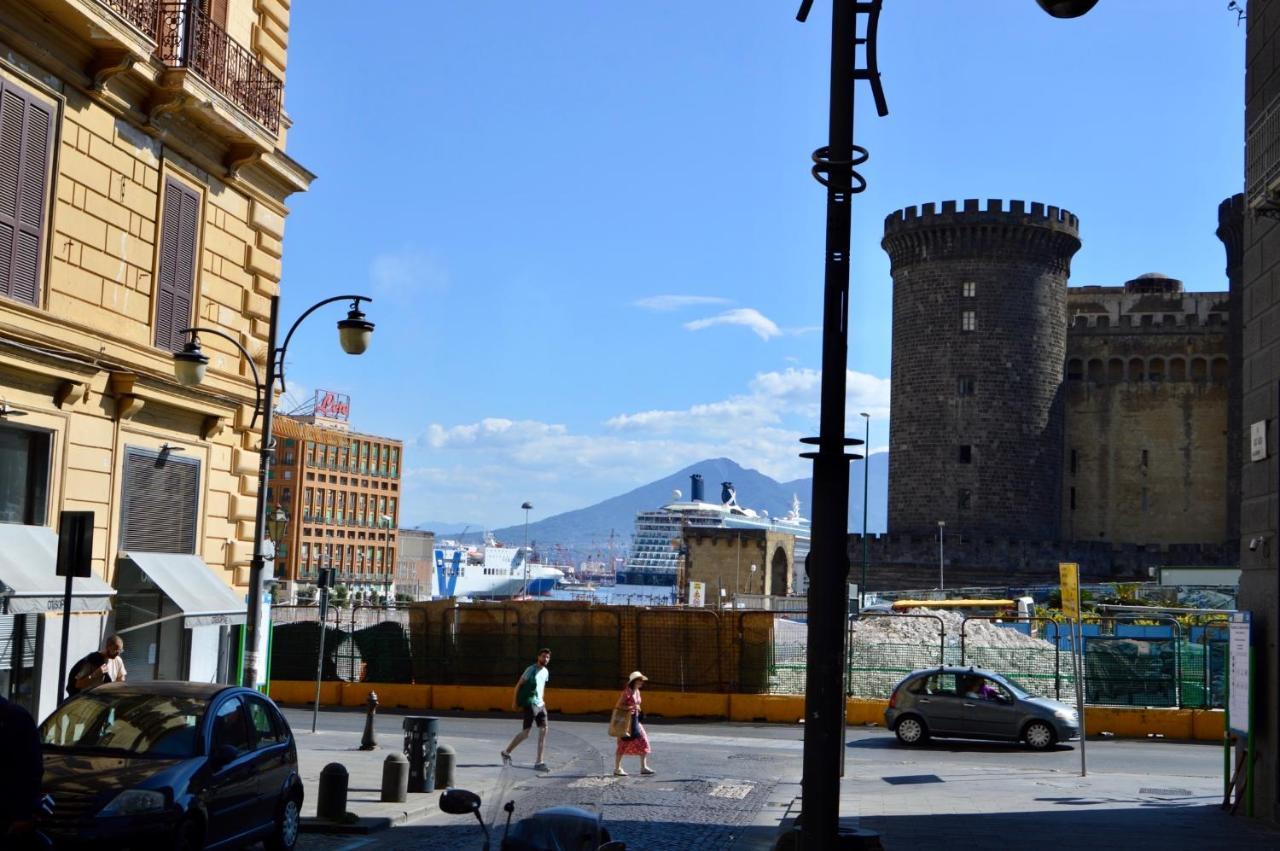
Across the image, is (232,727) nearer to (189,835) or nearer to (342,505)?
(189,835)

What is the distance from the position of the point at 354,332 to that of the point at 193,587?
151 inches

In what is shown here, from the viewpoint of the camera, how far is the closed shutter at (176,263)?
55.0ft

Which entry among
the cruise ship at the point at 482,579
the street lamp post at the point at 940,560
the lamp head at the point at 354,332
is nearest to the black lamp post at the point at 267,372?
the lamp head at the point at 354,332

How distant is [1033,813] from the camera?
15.0m

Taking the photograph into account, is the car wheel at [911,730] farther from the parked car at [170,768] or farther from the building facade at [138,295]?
the parked car at [170,768]

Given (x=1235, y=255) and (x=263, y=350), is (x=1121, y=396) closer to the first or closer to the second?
(x=1235, y=255)

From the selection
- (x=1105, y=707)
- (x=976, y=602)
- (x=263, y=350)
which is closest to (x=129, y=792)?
(x=263, y=350)

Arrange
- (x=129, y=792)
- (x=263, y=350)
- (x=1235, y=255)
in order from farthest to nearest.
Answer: (x=1235, y=255) < (x=263, y=350) < (x=129, y=792)

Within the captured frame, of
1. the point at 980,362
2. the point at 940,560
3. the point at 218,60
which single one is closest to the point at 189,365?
the point at 218,60

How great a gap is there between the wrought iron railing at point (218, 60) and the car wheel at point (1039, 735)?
49.2ft

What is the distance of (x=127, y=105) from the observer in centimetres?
1582

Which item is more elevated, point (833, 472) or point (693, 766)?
point (833, 472)

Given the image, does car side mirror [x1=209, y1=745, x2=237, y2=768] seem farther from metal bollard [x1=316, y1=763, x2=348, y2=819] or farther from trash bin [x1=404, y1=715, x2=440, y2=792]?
trash bin [x1=404, y1=715, x2=440, y2=792]

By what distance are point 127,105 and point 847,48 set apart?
38.3 feet
